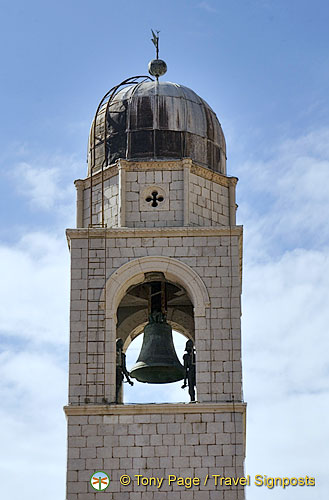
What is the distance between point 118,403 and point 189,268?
3.30 meters

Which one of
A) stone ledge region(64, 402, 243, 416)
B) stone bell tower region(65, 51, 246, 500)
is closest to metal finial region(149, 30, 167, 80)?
stone bell tower region(65, 51, 246, 500)

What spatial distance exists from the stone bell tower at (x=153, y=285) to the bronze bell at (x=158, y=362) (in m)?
1.07

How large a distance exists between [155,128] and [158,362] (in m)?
5.24

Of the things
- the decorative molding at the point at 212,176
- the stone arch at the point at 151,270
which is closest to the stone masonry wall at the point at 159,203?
the decorative molding at the point at 212,176

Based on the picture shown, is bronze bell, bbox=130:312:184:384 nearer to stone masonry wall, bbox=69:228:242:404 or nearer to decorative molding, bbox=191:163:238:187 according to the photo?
stone masonry wall, bbox=69:228:242:404

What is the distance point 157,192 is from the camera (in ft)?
120

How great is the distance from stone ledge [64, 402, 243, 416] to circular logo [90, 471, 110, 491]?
1.28m

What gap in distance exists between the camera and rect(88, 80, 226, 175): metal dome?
3716cm

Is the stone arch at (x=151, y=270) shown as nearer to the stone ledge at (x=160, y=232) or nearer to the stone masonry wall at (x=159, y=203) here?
the stone ledge at (x=160, y=232)

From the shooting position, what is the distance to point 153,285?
37688 mm

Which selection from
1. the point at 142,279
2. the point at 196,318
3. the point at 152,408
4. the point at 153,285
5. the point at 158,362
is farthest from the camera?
the point at 153,285

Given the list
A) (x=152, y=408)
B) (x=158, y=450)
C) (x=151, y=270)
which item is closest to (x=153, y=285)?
(x=151, y=270)

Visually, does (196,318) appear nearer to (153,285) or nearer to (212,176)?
(153,285)

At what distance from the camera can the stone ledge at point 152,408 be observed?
34250mm
